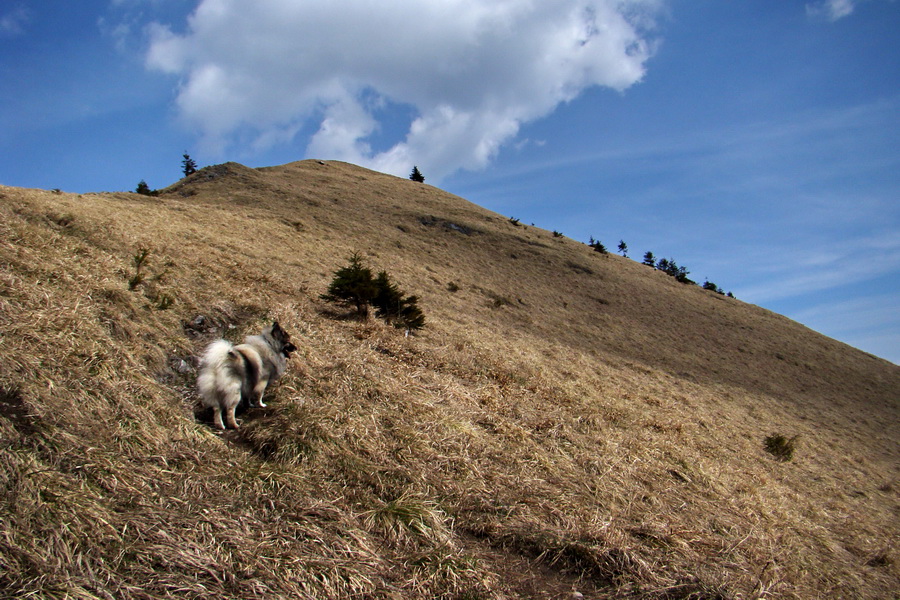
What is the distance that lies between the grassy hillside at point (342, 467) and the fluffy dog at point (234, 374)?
258 millimetres

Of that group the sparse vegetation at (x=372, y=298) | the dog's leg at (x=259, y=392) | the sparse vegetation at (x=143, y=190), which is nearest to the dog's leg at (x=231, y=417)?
the dog's leg at (x=259, y=392)

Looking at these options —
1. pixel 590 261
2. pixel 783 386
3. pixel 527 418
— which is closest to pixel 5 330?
pixel 527 418

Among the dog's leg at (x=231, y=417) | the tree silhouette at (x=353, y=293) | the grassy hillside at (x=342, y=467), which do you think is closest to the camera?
the grassy hillside at (x=342, y=467)

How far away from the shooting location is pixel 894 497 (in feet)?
44.8

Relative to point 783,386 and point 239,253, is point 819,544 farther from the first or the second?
point 783,386

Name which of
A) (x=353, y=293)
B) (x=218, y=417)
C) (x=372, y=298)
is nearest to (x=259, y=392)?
(x=218, y=417)

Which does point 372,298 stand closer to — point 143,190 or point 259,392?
point 259,392

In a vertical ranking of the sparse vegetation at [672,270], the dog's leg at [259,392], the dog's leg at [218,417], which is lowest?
the dog's leg at [218,417]

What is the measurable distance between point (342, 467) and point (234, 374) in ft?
6.51

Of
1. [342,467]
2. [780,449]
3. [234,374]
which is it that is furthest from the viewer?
[780,449]

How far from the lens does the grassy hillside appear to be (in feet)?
11.7

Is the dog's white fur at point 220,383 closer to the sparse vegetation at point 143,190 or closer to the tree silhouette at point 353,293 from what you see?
the tree silhouette at point 353,293

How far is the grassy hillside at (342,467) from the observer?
3.56 meters

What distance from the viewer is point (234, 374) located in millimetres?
5867
